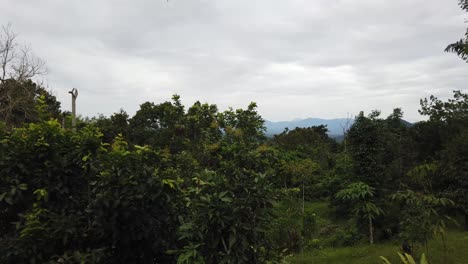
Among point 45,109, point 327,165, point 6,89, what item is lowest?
point 327,165

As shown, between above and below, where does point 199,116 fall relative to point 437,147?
above

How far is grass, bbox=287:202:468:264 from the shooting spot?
792cm

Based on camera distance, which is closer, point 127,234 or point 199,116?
point 127,234

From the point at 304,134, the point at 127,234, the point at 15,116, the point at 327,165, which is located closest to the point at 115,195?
the point at 127,234

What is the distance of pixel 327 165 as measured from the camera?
84.7 ft

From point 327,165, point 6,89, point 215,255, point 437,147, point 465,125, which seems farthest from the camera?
point 327,165

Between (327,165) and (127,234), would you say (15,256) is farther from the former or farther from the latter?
(327,165)

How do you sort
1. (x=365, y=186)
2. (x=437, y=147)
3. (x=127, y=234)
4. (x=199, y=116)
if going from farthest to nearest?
1. (x=437, y=147)
2. (x=199, y=116)
3. (x=365, y=186)
4. (x=127, y=234)

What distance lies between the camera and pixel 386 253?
924cm

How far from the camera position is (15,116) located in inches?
864

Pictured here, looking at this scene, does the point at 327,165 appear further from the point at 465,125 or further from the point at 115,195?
the point at 115,195

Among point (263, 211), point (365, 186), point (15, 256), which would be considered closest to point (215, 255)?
point (263, 211)

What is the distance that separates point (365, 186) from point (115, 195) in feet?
31.3

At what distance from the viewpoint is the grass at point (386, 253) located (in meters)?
7.92
